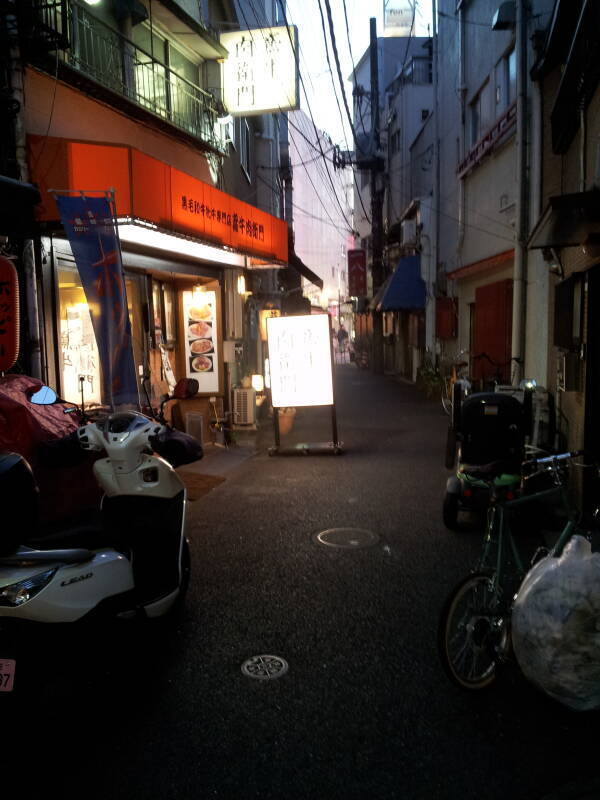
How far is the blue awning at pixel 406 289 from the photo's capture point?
83.3 feet

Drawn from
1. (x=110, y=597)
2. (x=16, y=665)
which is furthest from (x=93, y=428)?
(x=16, y=665)

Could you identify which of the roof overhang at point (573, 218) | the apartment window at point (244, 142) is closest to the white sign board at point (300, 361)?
the roof overhang at point (573, 218)

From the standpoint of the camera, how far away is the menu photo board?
43.3ft

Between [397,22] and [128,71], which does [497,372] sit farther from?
[397,22]

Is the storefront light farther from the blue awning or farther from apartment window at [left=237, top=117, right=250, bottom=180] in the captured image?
the blue awning

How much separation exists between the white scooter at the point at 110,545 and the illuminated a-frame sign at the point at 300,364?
23.2 feet

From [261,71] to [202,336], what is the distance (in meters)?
5.67

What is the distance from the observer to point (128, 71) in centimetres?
1029

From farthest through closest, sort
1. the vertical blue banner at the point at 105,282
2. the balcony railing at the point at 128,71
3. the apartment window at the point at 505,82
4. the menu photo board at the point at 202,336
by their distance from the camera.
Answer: the apartment window at the point at 505,82, the menu photo board at the point at 202,336, the balcony railing at the point at 128,71, the vertical blue banner at the point at 105,282

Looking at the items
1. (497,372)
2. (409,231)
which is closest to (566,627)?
(497,372)

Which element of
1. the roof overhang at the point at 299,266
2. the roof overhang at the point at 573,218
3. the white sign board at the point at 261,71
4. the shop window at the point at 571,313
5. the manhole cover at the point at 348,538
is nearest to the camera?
the roof overhang at the point at 573,218

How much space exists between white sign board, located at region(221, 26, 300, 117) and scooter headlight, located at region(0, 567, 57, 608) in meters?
11.9

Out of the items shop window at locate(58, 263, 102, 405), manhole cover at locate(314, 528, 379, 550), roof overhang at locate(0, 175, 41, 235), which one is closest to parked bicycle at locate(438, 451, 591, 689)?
manhole cover at locate(314, 528, 379, 550)

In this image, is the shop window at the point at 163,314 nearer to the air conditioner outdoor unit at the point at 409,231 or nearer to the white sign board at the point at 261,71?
the white sign board at the point at 261,71
